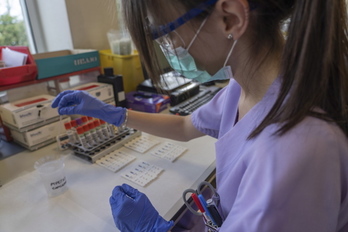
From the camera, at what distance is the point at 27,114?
3.15 feet

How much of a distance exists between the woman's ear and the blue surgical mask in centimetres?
4

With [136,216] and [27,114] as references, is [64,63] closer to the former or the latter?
[27,114]

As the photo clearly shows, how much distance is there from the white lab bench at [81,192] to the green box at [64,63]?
387 millimetres

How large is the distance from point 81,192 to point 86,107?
0.96 ft

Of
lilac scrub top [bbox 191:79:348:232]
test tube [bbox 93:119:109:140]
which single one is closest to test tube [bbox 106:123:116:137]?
test tube [bbox 93:119:109:140]

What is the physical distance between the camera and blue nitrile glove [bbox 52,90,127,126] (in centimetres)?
87

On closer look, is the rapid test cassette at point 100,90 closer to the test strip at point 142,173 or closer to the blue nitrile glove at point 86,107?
the blue nitrile glove at point 86,107

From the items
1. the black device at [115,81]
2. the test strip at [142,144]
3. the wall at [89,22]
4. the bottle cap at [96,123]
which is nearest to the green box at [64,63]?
the black device at [115,81]

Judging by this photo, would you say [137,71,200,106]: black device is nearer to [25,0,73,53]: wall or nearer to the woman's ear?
[25,0,73,53]: wall

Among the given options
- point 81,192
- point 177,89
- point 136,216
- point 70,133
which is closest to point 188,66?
point 136,216

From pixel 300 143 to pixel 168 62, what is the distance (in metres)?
0.38

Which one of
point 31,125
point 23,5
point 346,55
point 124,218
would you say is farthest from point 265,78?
point 23,5

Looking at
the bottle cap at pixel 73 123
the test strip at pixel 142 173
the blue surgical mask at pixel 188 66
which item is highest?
the blue surgical mask at pixel 188 66

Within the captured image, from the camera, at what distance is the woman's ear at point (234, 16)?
1.48ft
